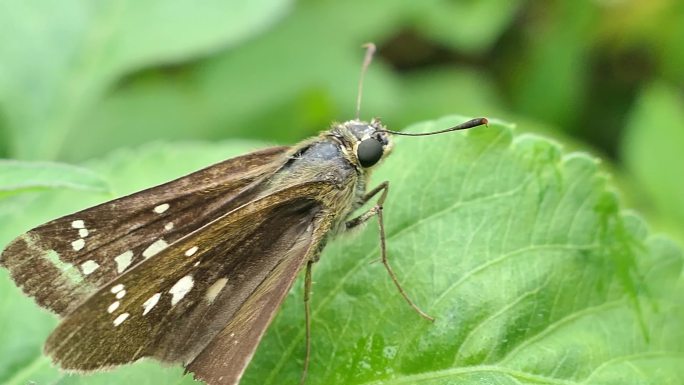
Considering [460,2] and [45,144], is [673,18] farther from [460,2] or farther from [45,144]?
[45,144]

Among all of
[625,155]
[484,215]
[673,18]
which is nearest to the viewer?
[484,215]

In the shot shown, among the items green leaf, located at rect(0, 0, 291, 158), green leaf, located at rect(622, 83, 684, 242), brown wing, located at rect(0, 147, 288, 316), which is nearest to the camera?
brown wing, located at rect(0, 147, 288, 316)

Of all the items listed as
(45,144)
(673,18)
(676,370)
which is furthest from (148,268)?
(673,18)

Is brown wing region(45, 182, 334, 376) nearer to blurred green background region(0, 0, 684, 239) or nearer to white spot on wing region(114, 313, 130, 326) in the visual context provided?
white spot on wing region(114, 313, 130, 326)

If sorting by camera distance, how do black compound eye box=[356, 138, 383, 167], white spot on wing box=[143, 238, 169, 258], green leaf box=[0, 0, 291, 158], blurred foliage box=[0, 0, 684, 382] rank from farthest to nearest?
blurred foliage box=[0, 0, 684, 382]
green leaf box=[0, 0, 291, 158]
black compound eye box=[356, 138, 383, 167]
white spot on wing box=[143, 238, 169, 258]

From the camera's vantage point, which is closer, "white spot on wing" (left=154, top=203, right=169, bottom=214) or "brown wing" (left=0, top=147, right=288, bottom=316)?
"brown wing" (left=0, top=147, right=288, bottom=316)

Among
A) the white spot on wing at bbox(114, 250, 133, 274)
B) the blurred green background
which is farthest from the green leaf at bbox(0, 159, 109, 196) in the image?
the blurred green background

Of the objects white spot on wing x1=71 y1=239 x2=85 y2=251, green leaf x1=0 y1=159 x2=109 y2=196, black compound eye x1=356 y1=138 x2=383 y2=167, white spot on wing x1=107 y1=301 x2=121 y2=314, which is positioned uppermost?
green leaf x1=0 y1=159 x2=109 y2=196
